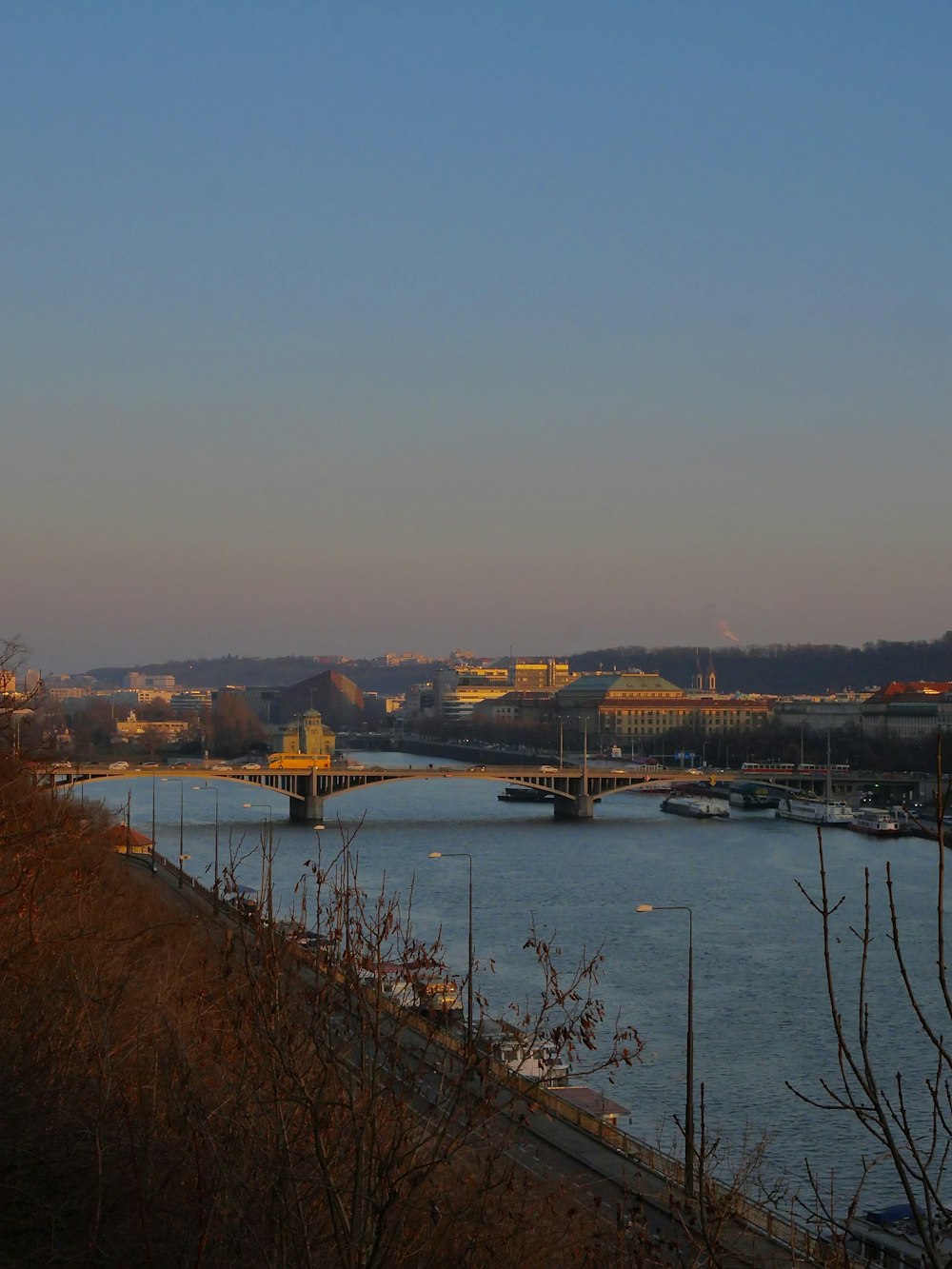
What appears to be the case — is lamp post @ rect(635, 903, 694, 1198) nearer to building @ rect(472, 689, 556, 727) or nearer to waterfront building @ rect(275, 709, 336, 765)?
waterfront building @ rect(275, 709, 336, 765)

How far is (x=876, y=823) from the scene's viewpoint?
68.3 feet

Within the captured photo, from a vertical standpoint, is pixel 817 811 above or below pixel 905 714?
below

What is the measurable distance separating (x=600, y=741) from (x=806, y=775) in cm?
2182

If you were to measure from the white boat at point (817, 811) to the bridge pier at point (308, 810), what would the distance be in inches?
247

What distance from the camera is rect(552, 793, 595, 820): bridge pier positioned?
22656 mm

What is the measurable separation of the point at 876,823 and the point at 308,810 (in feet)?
24.4

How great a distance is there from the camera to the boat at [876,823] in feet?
66.7

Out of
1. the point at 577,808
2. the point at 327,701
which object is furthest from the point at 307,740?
the point at 327,701

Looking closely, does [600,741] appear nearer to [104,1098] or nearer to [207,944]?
[207,944]

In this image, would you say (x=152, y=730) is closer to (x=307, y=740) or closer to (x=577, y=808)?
(x=307, y=740)

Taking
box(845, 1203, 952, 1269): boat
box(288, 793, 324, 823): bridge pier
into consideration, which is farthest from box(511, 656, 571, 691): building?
box(845, 1203, 952, 1269): boat

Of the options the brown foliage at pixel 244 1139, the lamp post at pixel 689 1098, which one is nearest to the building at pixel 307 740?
the lamp post at pixel 689 1098

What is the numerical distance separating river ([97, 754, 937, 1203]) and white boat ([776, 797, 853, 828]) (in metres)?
0.37

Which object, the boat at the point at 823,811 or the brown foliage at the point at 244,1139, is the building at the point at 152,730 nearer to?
the boat at the point at 823,811
